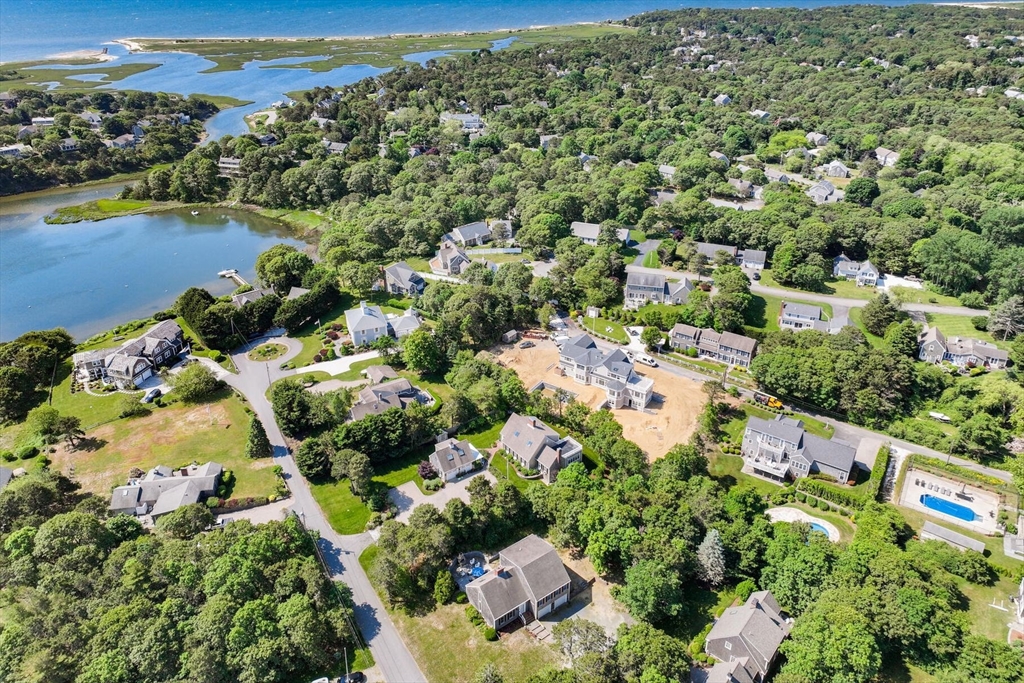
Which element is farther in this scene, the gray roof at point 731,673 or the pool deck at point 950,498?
the pool deck at point 950,498

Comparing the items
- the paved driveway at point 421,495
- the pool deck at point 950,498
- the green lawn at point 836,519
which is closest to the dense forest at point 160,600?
the paved driveway at point 421,495

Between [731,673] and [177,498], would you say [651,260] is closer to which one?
[731,673]

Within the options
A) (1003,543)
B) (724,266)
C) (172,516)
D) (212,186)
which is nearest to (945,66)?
(724,266)

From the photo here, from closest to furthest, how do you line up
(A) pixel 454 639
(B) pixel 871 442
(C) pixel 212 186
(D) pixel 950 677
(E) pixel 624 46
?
(D) pixel 950 677 → (A) pixel 454 639 → (B) pixel 871 442 → (C) pixel 212 186 → (E) pixel 624 46

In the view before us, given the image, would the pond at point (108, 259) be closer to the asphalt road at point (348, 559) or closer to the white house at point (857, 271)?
the asphalt road at point (348, 559)

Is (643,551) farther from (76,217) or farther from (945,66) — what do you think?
(945,66)

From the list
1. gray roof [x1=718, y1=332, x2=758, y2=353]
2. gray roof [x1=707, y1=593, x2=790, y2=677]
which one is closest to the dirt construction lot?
gray roof [x1=718, y1=332, x2=758, y2=353]
